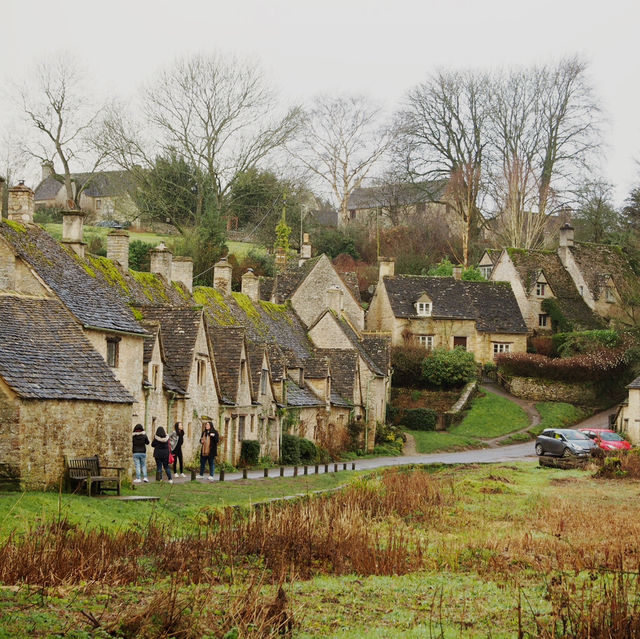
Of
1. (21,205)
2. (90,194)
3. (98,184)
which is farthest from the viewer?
(90,194)

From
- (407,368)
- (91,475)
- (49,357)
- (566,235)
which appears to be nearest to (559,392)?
(407,368)

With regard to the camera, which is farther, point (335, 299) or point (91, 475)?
point (335, 299)

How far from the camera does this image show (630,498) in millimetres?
31828

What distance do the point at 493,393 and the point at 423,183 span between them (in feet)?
94.0

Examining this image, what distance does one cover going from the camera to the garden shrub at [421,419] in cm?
6316

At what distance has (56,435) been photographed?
25547mm

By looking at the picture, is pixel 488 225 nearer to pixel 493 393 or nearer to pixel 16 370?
pixel 493 393

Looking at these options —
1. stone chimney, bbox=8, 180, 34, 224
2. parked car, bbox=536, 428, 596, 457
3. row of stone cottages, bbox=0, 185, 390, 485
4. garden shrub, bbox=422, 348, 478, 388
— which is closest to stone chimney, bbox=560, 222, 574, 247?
garden shrub, bbox=422, 348, 478, 388

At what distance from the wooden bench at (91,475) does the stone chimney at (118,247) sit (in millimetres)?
18739

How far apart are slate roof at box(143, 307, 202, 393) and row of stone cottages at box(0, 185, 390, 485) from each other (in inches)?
2.0

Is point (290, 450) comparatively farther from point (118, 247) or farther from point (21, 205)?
point (21, 205)

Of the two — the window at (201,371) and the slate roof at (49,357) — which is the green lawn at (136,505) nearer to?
the slate roof at (49,357)

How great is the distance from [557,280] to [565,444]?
36.2 m

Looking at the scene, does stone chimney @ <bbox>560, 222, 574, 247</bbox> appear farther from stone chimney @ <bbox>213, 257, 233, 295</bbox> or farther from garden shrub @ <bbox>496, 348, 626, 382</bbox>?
stone chimney @ <bbox>213, 257, 233, 295</bbox>
